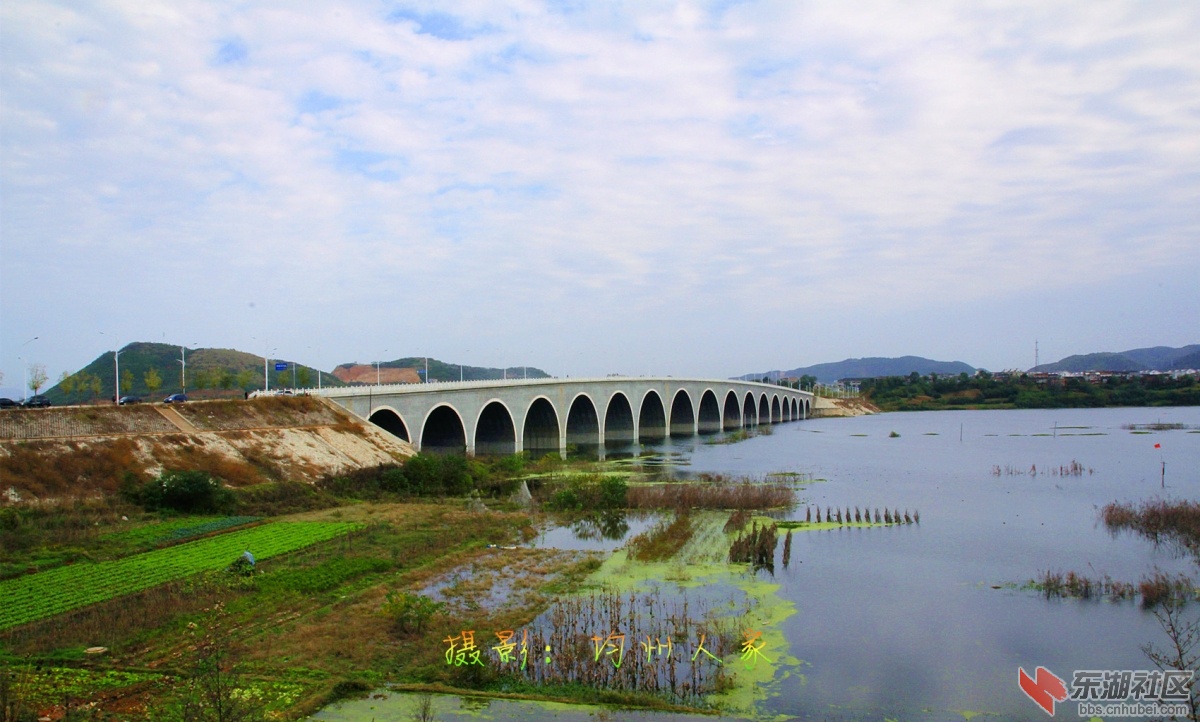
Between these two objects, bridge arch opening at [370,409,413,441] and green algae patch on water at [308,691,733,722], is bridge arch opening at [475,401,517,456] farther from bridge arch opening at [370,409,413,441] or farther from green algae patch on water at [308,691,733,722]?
green algae patch on water at [308,691,733,722]

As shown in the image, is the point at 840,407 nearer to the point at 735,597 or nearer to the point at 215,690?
the point at 735,597

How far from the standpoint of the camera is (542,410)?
76062 mm

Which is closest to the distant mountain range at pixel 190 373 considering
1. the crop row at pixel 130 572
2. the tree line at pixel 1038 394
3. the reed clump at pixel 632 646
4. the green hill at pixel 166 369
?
the green hill at pixel 166 369

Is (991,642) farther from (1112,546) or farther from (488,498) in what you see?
(488,498)

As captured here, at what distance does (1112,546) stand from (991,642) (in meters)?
13.2

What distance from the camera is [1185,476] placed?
45812mm

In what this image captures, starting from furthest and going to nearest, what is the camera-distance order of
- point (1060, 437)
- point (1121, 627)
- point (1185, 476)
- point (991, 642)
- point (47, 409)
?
point (1060, 437) → point (1185, 476) → point (47, 409) → point (1121, 627) → point (991, 642)

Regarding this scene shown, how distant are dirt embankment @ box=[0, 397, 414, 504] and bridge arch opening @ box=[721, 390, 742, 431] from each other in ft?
253

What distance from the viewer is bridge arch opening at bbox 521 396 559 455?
244ft

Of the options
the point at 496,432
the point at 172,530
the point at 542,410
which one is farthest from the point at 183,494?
the point at 542,410

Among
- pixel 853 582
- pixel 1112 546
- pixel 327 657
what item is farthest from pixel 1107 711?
pixel 1112 546

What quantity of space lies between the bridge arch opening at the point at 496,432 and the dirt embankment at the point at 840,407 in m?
97.0

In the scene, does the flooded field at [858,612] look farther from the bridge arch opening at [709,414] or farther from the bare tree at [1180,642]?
the bridge arch opening at [709,414]

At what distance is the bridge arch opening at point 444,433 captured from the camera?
6012cm
